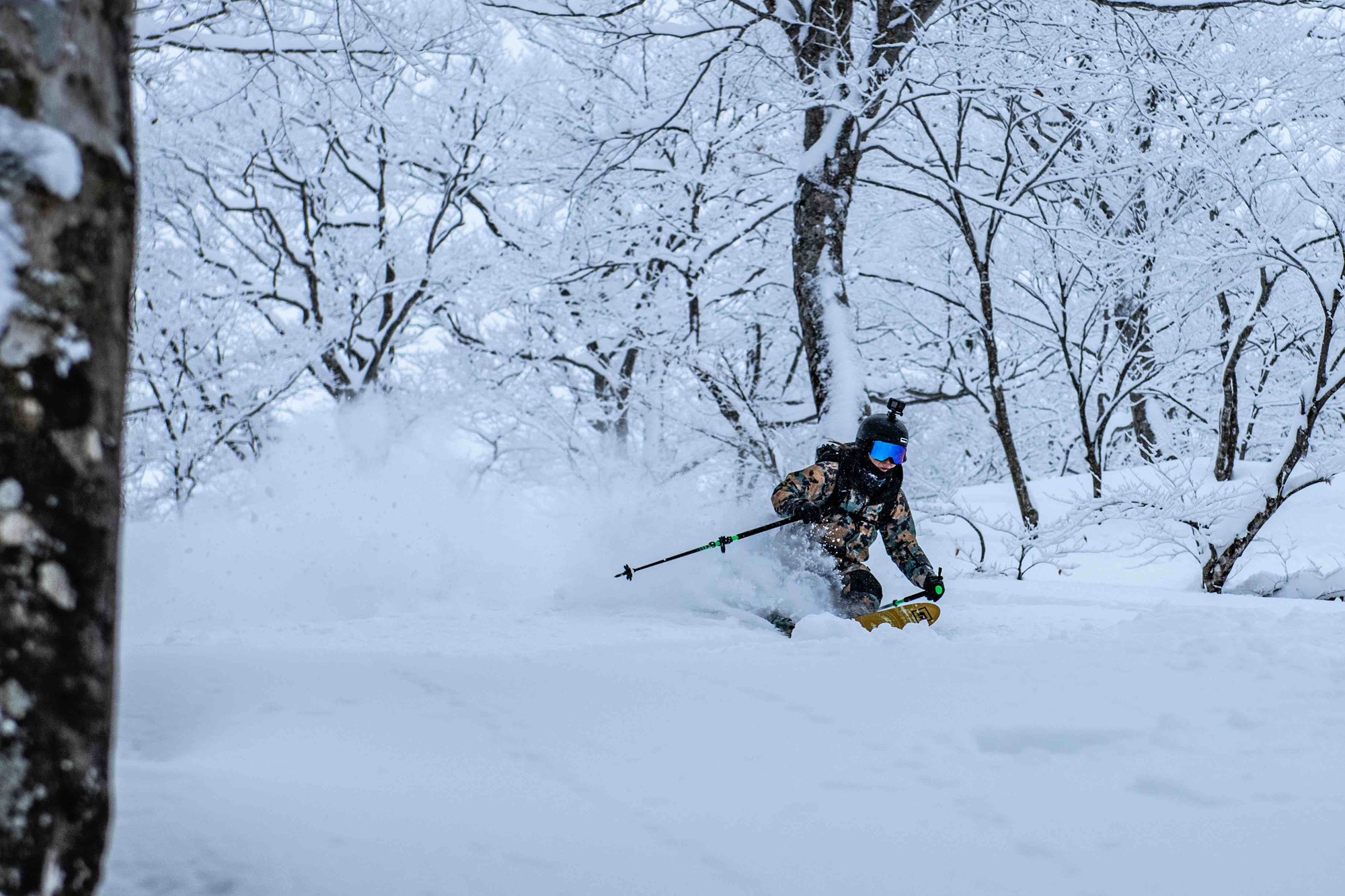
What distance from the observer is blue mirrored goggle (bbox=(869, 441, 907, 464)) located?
6242 mm

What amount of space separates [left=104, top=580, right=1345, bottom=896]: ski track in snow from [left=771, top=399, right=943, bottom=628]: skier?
2033 mm

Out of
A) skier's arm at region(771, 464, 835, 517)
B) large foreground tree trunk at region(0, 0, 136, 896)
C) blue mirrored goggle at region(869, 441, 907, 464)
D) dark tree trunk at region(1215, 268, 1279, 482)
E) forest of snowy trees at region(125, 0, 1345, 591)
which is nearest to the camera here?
large foreground tree trunk at region(0, 0, 136, 896)

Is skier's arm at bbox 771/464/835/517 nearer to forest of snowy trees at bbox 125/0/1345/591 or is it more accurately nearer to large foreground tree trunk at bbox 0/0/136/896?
forest of snowy trees at bbox 125/0/1345/591

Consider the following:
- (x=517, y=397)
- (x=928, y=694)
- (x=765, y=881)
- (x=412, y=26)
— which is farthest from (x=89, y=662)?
(x=517, y=397)

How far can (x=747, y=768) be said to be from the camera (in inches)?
105

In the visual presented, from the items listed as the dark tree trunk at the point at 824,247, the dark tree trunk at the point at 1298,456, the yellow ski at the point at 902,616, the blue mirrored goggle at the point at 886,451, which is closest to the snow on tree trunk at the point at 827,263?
the dark tree trunk at the point at 824,247

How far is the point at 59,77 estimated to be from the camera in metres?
1.29

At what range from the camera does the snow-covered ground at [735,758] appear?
2039mm

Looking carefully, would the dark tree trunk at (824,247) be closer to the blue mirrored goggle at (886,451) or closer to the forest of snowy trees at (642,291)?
the forest of snowy trees at (642,291)

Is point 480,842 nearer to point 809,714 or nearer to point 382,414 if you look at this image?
point 809,714

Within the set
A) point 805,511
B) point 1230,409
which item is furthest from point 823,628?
point 1230,409

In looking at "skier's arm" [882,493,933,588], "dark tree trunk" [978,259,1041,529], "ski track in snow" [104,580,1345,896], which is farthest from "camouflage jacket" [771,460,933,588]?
"dark tree trunk" [978,259,1041,529]

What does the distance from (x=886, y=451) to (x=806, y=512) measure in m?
0.63

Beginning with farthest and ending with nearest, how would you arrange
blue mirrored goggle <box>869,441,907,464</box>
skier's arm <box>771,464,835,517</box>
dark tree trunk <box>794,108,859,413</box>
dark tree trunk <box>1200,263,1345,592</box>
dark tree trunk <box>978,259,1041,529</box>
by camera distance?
dark tree trunk <box>978,259,1041,529</box> < dark tree trunk <box>794,108,859,413</box> < dark tree trunk <box>1200,263,1345,592</box> < skier's arm <box>771,464,835,517</box> < blue mirrored goggle <box>869,441,907,464</box>
